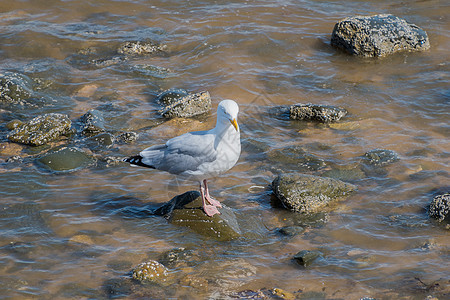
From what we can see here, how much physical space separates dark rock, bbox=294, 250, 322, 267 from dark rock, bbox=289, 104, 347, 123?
3711 millimetres

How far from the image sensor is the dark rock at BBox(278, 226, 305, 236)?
6.75 m

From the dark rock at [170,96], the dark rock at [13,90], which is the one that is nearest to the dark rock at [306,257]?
the dark rock at [170,96]

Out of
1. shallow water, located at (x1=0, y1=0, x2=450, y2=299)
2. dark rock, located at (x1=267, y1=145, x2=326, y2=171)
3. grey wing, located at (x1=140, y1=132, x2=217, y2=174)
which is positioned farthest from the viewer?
dark rock, located at (x1=267, y1=145, x2=326, y2=171)

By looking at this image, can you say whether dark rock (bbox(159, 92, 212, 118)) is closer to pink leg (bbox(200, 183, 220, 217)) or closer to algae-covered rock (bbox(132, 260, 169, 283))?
pink leg (bbox(200, 183, 220, 217))

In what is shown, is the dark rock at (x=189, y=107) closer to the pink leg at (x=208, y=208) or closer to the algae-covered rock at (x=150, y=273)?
the pink leg at (x=208, y=208)

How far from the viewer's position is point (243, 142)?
9.03 meters

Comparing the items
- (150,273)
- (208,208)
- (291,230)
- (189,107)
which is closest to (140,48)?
(189,107)

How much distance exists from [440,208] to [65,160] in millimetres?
5424

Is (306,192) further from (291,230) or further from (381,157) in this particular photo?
(381,157)

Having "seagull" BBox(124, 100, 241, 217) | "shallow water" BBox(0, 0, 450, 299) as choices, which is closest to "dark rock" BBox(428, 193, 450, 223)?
"shallow water" BBox(0, 0, 450, 299)

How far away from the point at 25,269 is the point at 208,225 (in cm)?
220

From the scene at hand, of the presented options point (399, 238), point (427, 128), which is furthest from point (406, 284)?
point (427, 128)

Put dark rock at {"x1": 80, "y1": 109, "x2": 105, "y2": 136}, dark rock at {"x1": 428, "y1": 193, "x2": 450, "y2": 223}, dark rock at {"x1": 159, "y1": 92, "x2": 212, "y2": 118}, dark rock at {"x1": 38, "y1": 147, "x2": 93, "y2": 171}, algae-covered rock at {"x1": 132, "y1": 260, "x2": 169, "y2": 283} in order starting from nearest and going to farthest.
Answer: algae-covered rock at {"x1": 132, "y1": 260, "x2": 169, "y2": 283} < dark rock at {"x1": 428, "y1": 193, "x2": 450, "y2": 223} < dark rock at {"x1": 38, "y1": 147, "x2": 93, "y2": 171} < dark rock at {"x1": 80, "y1": 109, "x2": 105, "y2": 136} < dark rock at {"x1": 159, "y1": 92, "x2": 212, "y2": 118}

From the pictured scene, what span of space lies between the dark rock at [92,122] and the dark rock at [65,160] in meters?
0.78
